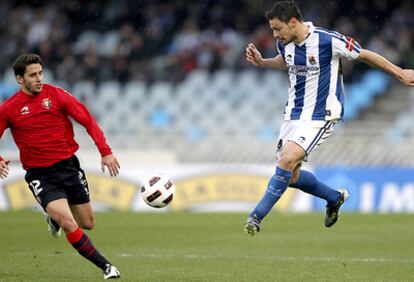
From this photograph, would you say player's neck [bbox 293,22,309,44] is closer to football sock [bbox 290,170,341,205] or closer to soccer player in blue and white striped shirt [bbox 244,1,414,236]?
soccer player in blue and white striped shirt [bbox 244,1,414,236]

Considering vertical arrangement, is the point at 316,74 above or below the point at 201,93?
above

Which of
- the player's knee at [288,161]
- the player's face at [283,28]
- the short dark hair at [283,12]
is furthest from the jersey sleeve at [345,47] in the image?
the player's knee at [288,161]

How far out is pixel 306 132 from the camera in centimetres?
986

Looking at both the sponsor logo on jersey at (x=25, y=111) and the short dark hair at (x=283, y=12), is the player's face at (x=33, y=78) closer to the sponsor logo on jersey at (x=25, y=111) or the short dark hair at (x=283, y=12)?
the sponsor logo on jersey at (x=25, y=111)

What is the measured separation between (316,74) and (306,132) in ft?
1.91

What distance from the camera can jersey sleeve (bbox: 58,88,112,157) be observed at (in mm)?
9297

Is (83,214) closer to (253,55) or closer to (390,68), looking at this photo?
(253,55)

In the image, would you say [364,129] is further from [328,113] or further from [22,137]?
[22,137]

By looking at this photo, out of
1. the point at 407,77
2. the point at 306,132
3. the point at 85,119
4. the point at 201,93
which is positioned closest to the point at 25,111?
the point at 85,119

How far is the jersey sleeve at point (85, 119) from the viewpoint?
9.30 metres

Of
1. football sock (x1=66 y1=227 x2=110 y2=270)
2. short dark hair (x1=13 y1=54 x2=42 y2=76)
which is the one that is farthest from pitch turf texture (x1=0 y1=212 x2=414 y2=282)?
short dark hair (x1=13 y1=54 x2=42 y2=76)

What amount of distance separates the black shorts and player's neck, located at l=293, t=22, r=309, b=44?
2.44 metres

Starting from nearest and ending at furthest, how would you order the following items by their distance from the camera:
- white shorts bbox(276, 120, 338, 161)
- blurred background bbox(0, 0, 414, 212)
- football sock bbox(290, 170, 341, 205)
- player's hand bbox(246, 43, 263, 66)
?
1. white shorts bbox(276, 120, 338, 161)
2. football sock bbox(290, 170, 341, 205)
3. player's hand bbox(246, 43, 263, 66)
4. blurred background bbox(0, 0, 414, 212)

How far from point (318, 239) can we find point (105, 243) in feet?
9.53
